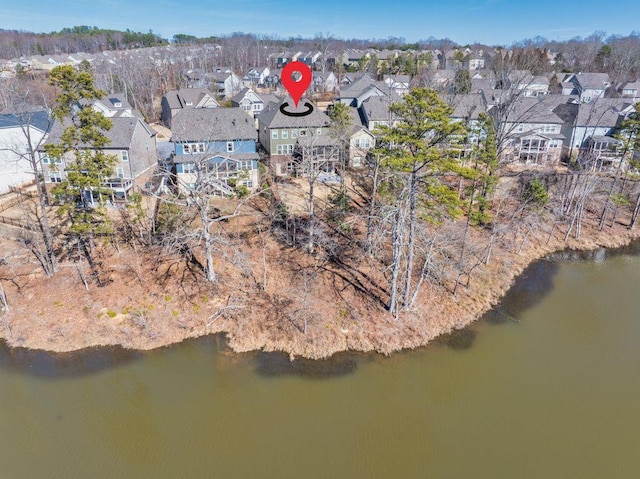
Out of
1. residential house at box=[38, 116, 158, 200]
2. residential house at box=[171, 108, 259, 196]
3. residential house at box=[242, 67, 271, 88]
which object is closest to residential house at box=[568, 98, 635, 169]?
residential house at box=[171, 108, 259, 196]

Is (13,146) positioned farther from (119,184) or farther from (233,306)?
(233,306)

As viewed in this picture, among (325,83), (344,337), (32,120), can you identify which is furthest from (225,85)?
(344,337)

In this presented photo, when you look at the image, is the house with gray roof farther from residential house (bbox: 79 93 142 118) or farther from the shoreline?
the shoreline

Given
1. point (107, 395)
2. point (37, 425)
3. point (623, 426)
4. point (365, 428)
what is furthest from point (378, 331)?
point (37, 425)

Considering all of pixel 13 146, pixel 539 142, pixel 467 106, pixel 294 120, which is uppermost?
pixel 467 106

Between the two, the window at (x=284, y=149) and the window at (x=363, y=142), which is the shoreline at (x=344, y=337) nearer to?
the window at (x=284, y=149)

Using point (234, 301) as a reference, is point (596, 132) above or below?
above
